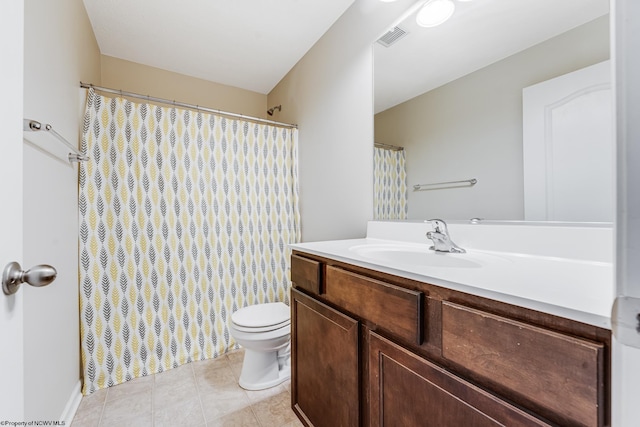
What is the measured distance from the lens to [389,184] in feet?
5.00

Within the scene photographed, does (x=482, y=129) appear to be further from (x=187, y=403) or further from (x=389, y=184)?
(x=187, y=403)

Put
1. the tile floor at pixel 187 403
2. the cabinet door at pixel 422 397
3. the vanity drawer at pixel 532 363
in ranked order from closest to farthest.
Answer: the vanity drawer at pixel 532 363 < the cabinet door at pixel 422 397 < the tile floor at pixel 187 403

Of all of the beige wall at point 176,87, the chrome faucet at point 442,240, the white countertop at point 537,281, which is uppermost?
the beige wall at point 176,87

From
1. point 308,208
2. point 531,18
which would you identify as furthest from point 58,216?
point 531,18

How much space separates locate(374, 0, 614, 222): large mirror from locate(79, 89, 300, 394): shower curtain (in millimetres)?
1024

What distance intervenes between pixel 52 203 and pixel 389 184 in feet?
5.38

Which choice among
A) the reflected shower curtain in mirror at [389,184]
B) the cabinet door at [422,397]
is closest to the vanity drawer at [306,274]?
the cabinet door at [422,397]

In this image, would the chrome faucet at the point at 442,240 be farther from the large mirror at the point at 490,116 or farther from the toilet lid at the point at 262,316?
the toilet lid at the point at 262,316

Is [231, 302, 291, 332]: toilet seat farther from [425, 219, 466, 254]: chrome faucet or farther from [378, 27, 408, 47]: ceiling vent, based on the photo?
[378, 27, 408, 47]: ceiling vent

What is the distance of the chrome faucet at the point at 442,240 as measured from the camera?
1083 mm

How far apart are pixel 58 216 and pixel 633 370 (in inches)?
73.5

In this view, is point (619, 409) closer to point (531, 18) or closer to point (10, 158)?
point (10, 158)

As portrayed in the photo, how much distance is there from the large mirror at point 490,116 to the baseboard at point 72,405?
1.85 meters

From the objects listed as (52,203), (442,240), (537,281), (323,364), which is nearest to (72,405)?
(52,203)
